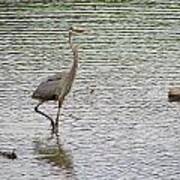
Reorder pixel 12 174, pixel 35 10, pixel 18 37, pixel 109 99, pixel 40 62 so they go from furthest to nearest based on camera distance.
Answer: pixel 35 10, pixel 18 37, pixel 40 62, pixel 109 99, pixel 12 174

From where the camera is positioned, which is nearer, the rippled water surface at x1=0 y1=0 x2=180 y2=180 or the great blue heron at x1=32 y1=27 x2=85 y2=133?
the rippled water surface at x1=0 y1=0 x2=180 y2=180

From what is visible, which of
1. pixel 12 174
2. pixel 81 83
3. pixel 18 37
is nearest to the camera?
pixel 12 174

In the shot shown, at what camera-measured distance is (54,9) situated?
56.0 ft

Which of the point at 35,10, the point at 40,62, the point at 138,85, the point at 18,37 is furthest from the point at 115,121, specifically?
the point at 35,10

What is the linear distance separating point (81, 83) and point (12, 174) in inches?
127

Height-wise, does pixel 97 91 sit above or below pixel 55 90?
below

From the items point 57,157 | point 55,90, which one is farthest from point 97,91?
point 57,157

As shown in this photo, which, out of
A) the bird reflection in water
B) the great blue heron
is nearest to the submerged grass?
the bird reflection in water

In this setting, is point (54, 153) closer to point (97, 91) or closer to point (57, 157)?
point (57, 157)

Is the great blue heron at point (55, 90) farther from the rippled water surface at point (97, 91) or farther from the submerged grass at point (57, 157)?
the submerged grass at point (57, 157)

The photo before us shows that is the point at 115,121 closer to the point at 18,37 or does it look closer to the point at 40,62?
the point at 40,62

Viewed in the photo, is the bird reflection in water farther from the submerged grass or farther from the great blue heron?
the great blue heron

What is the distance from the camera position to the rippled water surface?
9000 mm

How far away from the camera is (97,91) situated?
11406mm
